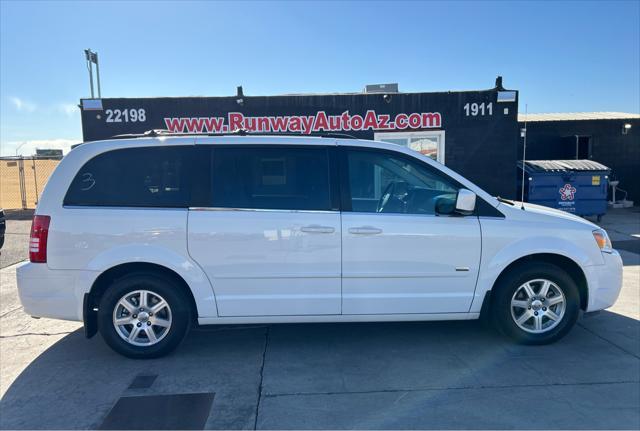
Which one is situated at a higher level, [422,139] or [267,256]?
[422,139]

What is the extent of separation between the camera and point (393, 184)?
4.27m

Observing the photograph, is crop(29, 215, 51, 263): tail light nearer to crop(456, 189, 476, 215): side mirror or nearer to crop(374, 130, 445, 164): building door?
crop(456, 189, 476, 215): side mirror

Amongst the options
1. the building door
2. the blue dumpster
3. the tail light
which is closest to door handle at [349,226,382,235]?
the tail light

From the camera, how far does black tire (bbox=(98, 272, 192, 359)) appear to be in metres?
3.88

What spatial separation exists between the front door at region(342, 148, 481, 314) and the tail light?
2.48 metres

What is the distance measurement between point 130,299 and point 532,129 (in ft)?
50.8

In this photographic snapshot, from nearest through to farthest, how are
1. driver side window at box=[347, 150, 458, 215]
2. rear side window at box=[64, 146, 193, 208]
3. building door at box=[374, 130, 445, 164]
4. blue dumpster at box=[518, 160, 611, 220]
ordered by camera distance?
rear side window at box=[64, 146, 193, 208]
driver side window at box=[347, 150, 458, 215]
blue dumpster at box=[518, 160, 611, 220]
building door at box=[374, 130, 445, 164]

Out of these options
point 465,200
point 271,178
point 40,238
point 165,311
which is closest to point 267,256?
point 271,178

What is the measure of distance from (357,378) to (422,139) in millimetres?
9642

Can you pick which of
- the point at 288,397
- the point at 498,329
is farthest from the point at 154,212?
the point at 498,329

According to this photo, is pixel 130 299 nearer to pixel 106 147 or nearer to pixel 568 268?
pixel 106 147

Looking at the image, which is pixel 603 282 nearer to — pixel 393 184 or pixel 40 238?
pixel 393 184

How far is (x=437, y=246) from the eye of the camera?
3.98 m

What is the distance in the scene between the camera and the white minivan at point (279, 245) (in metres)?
3.85
